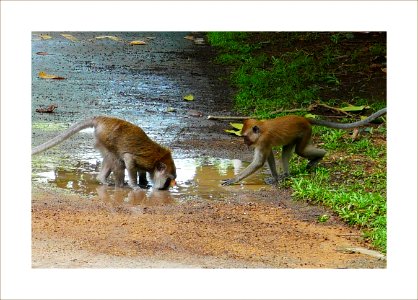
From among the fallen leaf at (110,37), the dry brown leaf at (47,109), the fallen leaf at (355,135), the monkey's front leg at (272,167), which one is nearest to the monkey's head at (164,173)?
the monkey's front leg at (272,167)

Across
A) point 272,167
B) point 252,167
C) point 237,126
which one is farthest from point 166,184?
point 237,126

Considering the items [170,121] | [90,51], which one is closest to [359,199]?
[170,121]

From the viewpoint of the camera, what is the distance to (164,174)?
10.7m

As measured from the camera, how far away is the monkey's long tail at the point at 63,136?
1007 cm

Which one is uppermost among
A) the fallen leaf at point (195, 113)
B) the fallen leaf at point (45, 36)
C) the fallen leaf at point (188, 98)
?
the fallen leaf at point (45, 36)

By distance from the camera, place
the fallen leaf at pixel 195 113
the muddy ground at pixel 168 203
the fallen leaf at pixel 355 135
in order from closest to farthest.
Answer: the muddy ground at pixel 168 203 → the fallen leaf at pixel 355 135 → the fallen leaf at pixel 195 113

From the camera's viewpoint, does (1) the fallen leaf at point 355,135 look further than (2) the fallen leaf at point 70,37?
No

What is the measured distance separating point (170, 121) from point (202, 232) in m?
5.47

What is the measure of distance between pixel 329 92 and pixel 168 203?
6909 millimetres

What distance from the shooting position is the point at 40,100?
14.8 metres

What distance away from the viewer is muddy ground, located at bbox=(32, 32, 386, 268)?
822 centimetres

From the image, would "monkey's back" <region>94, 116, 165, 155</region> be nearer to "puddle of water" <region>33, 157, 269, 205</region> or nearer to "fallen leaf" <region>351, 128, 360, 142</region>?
"puddle of water" <region>33, 157, 269, 205</region>

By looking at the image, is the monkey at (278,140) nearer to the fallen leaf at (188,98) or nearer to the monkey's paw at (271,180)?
the monkey's paw at (271,180)

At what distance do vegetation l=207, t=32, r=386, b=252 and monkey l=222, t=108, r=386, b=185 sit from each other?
26cm
